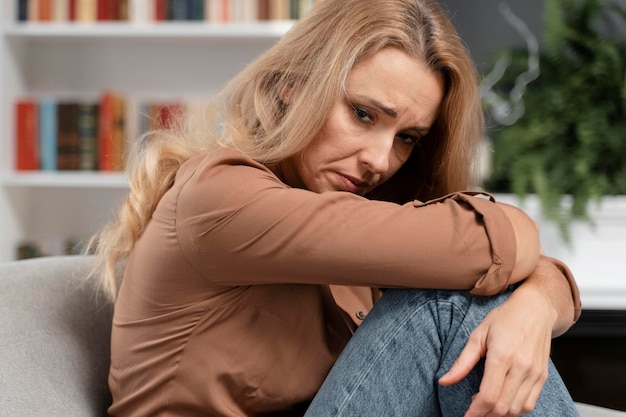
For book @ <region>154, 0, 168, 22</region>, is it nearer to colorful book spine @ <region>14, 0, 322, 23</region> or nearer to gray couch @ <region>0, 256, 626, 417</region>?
colorful book spine @ <region>14, 0, 322, 23</region>

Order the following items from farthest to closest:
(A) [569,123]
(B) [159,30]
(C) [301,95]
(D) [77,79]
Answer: (D) [77,79], (B) [159,30], (A) [569,123], (C) [301,95]

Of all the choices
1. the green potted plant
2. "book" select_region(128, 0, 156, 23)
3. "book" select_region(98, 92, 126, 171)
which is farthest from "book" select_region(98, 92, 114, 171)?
the green potted plant

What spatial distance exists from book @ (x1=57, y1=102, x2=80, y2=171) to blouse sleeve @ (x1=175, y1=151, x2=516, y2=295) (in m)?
1.76

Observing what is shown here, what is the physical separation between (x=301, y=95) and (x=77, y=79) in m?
1.88

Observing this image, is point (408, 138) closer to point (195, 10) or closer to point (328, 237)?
point (328, 237)

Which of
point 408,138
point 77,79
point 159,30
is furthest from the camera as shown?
point 77,79

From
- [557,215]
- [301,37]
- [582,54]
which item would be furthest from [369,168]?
→ [582,54]

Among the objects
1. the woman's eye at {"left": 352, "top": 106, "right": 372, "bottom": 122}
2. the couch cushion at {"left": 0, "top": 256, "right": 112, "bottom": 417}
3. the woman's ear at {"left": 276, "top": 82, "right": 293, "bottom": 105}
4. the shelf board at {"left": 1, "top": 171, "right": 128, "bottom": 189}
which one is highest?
the woman's ear at {"left": 276, "top": 82, "right": 293, "bottom": 105}

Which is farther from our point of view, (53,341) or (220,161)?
(53,341)

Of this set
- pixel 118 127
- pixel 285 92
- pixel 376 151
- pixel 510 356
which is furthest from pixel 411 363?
pixel 118 127

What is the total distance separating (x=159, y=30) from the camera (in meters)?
2.55

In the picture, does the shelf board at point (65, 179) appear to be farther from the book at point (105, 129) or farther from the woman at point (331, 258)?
the woman at point (331, 258)

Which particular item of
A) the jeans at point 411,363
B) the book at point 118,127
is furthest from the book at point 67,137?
the jeans at point 411,363

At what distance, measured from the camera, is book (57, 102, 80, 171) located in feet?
8.54
